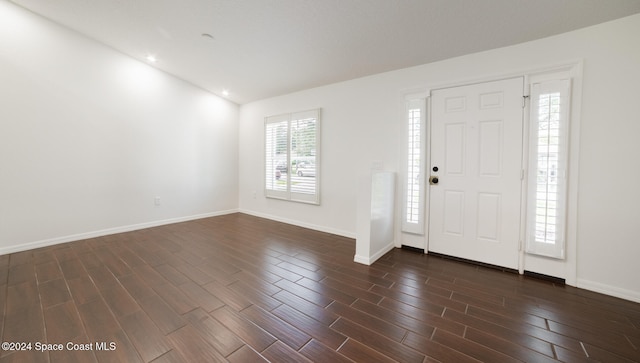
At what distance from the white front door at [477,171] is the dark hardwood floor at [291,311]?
1.00 ft

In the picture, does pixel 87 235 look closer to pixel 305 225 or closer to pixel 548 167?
pixel 305 225

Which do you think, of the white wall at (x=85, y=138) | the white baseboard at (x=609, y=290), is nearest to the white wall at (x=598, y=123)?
the white baseboard at (x=609, y=290)

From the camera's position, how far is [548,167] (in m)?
2.47

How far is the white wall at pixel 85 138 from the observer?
3.03 metres

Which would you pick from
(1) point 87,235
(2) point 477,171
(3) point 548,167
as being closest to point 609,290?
(3) point 548,167

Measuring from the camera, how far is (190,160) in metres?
4.82

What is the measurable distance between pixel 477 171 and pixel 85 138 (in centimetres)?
557

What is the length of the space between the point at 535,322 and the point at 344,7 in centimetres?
322

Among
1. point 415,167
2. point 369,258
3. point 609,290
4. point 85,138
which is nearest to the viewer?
point 609,290

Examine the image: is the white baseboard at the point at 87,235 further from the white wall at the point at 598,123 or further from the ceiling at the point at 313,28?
the white wall at the point at 598,123

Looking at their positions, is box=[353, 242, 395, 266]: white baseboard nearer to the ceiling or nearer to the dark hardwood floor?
the dark hardwood floor

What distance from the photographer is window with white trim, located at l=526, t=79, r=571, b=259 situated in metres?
2.39

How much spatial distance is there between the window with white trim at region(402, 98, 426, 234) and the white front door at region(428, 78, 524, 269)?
0.41ft

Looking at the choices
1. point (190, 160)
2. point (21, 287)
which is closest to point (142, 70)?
point (190, 160)
